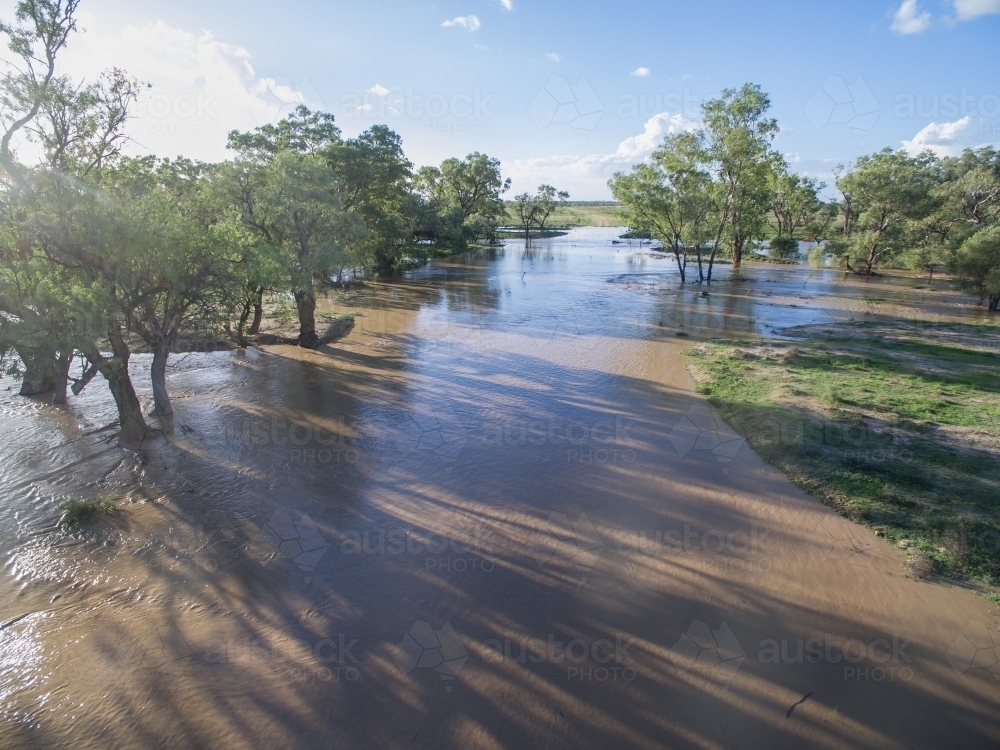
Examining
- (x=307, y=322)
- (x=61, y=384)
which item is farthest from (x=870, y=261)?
(x=61, y=384)

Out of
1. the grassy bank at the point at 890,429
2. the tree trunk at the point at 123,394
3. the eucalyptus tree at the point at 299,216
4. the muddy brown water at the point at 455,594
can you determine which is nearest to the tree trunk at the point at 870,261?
the grassy bank at the point at 890,429

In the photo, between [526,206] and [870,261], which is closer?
[870,261]

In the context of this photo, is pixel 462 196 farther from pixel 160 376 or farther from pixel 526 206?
pixel 160 376

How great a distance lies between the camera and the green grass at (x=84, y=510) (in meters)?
8.87

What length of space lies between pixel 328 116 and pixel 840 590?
115 feet

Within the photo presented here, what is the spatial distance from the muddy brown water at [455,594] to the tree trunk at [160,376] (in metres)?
0.47

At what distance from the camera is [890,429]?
11.7 meters

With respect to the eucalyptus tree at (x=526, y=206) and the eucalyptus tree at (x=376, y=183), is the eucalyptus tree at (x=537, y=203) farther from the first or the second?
the eucalyptus tree at (x=376, y=183)

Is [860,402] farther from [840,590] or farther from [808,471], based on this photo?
[840,590]

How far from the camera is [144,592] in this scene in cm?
733

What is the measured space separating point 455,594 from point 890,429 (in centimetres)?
1134

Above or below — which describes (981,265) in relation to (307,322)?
above

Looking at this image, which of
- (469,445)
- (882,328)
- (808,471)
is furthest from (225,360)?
(882,328)

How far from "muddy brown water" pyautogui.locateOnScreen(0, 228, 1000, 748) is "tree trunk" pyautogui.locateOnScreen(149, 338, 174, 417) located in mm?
469
